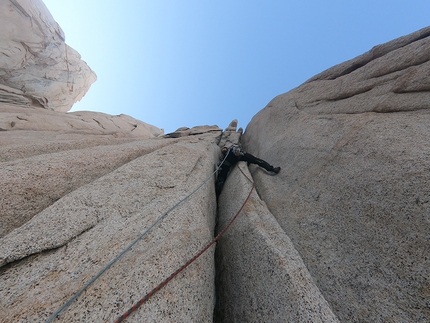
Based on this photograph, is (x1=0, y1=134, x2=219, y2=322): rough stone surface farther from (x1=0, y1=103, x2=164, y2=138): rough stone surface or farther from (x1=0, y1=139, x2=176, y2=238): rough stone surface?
(x1=0, y1=103, x2=164, y2=138): rough stone surface

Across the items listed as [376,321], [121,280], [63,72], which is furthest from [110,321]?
[63,72]

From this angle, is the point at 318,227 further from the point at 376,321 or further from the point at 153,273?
the point at 153,273

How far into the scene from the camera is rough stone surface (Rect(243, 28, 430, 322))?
3488 mm

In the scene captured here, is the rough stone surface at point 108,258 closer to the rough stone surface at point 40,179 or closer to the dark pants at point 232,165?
the rough stone surface at point 40,179

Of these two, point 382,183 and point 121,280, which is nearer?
point 121,280

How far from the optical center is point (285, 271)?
3.51 meters

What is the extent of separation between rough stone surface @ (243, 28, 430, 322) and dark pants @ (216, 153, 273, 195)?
16.9 inches

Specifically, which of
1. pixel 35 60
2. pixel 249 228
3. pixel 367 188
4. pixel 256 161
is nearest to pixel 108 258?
pixel 249 228

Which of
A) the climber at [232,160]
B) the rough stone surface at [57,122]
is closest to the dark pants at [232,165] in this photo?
the climber at [232,160]

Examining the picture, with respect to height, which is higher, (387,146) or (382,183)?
(387,146)

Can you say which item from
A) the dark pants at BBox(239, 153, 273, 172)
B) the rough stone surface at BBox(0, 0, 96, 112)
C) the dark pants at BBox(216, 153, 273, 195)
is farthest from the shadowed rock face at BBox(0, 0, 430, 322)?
the rough stone surface at BBox(0, 0, 96, 112)

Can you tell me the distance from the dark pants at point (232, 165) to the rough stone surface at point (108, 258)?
419cm

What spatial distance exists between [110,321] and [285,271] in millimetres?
2664

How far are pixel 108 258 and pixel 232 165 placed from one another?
7827mm
